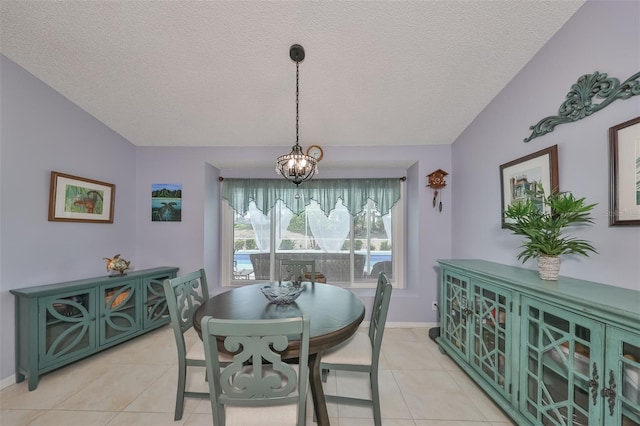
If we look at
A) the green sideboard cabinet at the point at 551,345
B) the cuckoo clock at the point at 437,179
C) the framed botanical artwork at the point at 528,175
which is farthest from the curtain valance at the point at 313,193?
the green sideboard cabinet at the point at 551,345

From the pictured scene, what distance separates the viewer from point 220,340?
3.95 feet

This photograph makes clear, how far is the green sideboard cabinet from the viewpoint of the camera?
1.00m

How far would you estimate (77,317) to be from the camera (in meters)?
2.08

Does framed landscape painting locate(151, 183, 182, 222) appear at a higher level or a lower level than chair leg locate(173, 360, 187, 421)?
higher

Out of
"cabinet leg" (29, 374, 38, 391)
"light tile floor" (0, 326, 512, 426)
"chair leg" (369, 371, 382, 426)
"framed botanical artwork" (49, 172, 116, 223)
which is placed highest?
"framed botanical artwork" (49, 172, 116, 223)

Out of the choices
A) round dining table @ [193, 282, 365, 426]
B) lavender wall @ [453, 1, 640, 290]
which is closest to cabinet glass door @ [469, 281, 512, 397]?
lavender wall @ [453, 1, 640, 290]

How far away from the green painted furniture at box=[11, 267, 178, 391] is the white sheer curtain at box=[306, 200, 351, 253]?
6.80 feet

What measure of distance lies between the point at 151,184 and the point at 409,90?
3.25 m

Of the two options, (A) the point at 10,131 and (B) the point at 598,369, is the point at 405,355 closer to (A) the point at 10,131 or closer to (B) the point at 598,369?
(B) the point at 598,369

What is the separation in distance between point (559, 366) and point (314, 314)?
134cm

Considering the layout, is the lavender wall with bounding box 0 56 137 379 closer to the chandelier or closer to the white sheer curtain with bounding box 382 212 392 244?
the chandelier

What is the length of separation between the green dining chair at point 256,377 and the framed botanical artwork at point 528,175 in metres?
1.88

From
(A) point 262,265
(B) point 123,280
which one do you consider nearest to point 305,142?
(A) point 262,265

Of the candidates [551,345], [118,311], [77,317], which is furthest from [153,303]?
[551,345]
